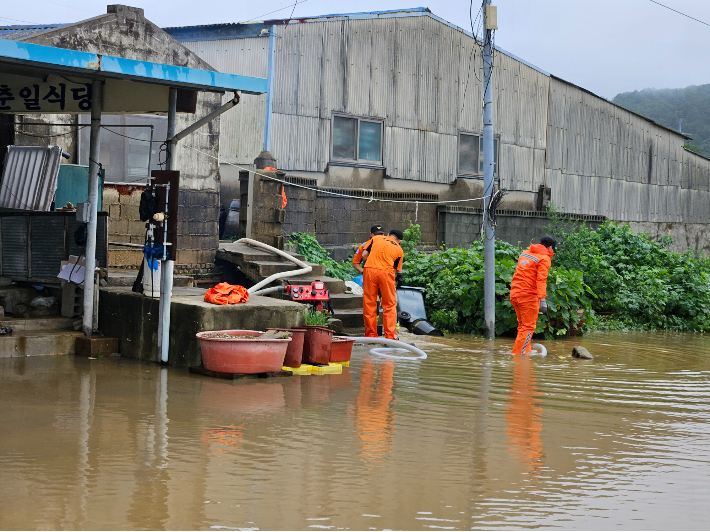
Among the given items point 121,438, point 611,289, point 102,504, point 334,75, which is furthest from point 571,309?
point 102,504

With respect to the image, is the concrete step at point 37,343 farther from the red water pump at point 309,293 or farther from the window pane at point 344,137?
the window pane at point 344,137

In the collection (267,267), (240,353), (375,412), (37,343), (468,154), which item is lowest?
(375,412)

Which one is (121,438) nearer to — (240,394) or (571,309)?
(240,394)

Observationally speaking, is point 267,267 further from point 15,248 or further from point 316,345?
point 316,345

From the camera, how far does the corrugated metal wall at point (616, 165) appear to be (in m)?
25.2

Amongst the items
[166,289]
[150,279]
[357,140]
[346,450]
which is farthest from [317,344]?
[357,140]

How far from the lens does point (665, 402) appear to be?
9.01m

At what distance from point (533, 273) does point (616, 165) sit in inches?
621

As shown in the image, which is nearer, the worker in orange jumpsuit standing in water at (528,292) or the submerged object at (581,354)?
the submerged object at (581,354)

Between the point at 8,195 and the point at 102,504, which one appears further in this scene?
the point at 8,195

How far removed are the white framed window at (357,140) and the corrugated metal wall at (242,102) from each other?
2014mm

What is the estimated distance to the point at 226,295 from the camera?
9945 mm

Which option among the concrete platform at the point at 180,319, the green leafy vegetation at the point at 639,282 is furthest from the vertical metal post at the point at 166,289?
the green leafy vegetation at the point at 639,282

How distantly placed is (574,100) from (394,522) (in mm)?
22628
